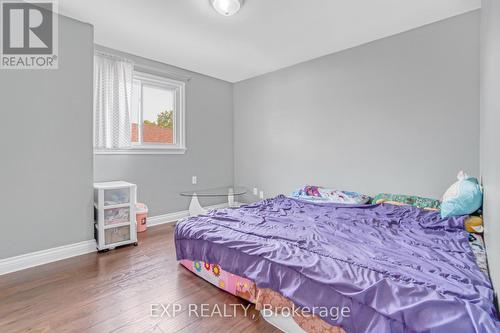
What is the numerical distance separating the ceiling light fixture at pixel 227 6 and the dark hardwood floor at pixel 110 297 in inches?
92.9

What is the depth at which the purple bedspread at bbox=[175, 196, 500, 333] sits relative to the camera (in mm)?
985

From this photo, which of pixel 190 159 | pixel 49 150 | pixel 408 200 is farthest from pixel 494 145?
pixel 190 159

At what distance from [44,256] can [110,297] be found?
1096mm

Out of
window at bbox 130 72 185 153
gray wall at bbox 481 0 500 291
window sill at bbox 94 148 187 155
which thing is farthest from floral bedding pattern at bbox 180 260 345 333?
window at bbox 130 72 185 153

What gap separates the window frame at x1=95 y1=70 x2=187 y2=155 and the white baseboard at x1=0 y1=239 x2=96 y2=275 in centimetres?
111

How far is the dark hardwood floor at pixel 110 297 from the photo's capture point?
1.45 m

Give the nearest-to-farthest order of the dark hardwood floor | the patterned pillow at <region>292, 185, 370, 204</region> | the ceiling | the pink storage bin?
the dark hardwood floor < the ceiling < the patterned pillow at <region>292, 185, 370, 204</region> < the pink storage bin

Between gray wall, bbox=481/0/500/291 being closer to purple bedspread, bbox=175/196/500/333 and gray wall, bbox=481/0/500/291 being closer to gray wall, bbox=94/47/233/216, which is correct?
purple bedspread, bbox=175/196/500/333

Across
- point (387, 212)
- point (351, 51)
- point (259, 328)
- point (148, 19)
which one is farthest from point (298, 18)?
point (259, 328)

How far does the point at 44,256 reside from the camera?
229 centimetres

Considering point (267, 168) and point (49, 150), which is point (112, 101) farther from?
point (267, 168)

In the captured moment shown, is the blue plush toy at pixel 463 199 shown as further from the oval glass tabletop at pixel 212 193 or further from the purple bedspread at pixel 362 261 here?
the oval glass tabletop at pixel 212 193

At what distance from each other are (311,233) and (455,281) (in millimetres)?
852

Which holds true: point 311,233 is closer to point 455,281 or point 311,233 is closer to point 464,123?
point 455,281
